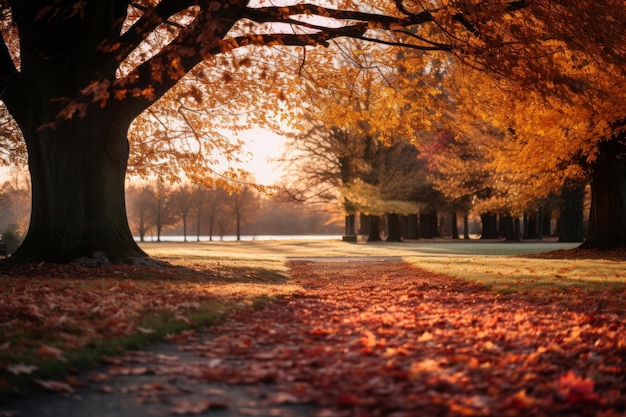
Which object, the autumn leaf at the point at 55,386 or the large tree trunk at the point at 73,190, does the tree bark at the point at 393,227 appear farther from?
the autumn leaf at the point at 55,386

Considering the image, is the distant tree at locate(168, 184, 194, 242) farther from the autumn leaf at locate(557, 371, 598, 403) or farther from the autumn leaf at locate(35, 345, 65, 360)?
the autumn leaf at locate(557, 371, 598, 403)

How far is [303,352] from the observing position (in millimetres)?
5676

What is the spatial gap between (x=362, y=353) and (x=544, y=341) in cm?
204

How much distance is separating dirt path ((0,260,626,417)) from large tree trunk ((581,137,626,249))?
15686 mm

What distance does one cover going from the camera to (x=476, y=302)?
10.0 meters

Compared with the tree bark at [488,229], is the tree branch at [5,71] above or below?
above

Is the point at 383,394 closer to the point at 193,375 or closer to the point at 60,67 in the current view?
the point at 193,375

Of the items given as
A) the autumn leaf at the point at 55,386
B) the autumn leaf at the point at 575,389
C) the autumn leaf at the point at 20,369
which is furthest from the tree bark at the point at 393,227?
the autumn leaf at the point at 55,386

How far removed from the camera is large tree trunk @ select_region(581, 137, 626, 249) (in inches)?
890

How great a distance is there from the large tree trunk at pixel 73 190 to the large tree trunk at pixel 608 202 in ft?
58.6

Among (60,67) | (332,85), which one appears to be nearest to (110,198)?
(60,67)

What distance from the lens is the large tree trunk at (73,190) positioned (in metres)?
13.5

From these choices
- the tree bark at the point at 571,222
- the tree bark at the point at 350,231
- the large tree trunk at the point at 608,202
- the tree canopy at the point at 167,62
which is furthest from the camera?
the tree bark at the point at 350,231

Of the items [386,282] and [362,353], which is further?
[386,282]
